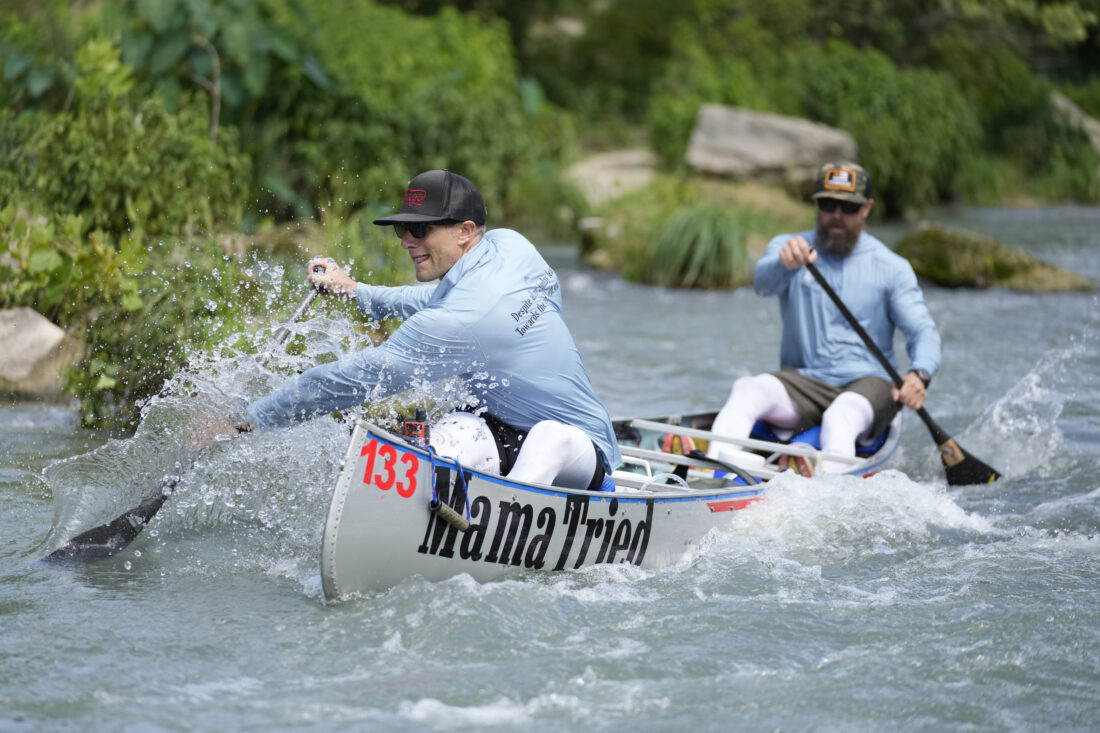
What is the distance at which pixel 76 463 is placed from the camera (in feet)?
20.1

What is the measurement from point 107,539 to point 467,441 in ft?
5.78

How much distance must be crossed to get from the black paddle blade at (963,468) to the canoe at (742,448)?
1.59 ft

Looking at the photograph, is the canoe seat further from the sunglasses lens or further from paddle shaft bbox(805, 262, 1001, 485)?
the sunglasses lens

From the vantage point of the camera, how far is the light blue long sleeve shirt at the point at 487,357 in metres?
4.99

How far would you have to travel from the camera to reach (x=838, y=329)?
7793 millimetres

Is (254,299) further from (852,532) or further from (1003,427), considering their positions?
(1003,427)

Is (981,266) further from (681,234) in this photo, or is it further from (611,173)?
(611,173)

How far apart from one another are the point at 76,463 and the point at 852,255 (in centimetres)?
455

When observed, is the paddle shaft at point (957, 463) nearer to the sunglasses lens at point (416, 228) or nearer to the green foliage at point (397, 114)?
the sunglasses lens at point (416, 228)

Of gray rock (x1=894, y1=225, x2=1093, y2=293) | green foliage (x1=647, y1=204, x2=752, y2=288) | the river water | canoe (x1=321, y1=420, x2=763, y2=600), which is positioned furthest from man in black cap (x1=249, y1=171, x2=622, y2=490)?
gray rock (x1=894, y1=225, x2=1093, y2=293)

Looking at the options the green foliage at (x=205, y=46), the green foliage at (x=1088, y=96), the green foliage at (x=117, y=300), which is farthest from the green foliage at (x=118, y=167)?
the green foliage at (x=1088, y=96)

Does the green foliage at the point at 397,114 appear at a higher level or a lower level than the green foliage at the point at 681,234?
higher

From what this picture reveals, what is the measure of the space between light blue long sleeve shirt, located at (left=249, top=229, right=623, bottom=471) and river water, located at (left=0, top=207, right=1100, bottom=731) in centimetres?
70

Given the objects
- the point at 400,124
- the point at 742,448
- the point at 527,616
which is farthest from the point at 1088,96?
→ the point at 527,616
